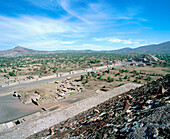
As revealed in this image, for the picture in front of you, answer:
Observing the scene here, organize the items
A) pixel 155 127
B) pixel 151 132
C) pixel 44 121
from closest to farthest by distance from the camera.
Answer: pixel 151 132, pixel 155 127, pixel 44 121

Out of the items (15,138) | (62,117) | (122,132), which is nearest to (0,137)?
(15,138)

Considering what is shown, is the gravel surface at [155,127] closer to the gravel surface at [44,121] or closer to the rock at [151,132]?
the rock at [151,132]

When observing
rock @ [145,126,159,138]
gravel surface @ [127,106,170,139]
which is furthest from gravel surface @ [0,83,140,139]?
rock @ [145,126,159,138]

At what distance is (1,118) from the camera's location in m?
16.2

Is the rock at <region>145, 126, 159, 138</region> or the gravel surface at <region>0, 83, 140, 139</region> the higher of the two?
the rock at <region>145, 126, 159, 138</region>

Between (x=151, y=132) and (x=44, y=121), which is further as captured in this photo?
(x=44, y=121)

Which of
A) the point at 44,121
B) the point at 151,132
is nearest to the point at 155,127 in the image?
the point at 151,132

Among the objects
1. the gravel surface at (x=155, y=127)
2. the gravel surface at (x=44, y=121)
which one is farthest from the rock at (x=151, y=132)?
the gravel surface at (x=44, y=121)

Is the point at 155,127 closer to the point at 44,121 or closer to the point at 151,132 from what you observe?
the point at 151,132

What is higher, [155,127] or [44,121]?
[155,127]

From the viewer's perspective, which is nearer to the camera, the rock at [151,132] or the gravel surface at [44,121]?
the rock at [151,132]

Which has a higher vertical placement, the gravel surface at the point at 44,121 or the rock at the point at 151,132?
the rock at the point at 151,132

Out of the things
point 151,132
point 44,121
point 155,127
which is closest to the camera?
point 151,132

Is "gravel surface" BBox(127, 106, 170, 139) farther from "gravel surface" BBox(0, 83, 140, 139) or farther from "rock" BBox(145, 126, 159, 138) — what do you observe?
"gravel surface" BBox(0, 83, 140, 139)
